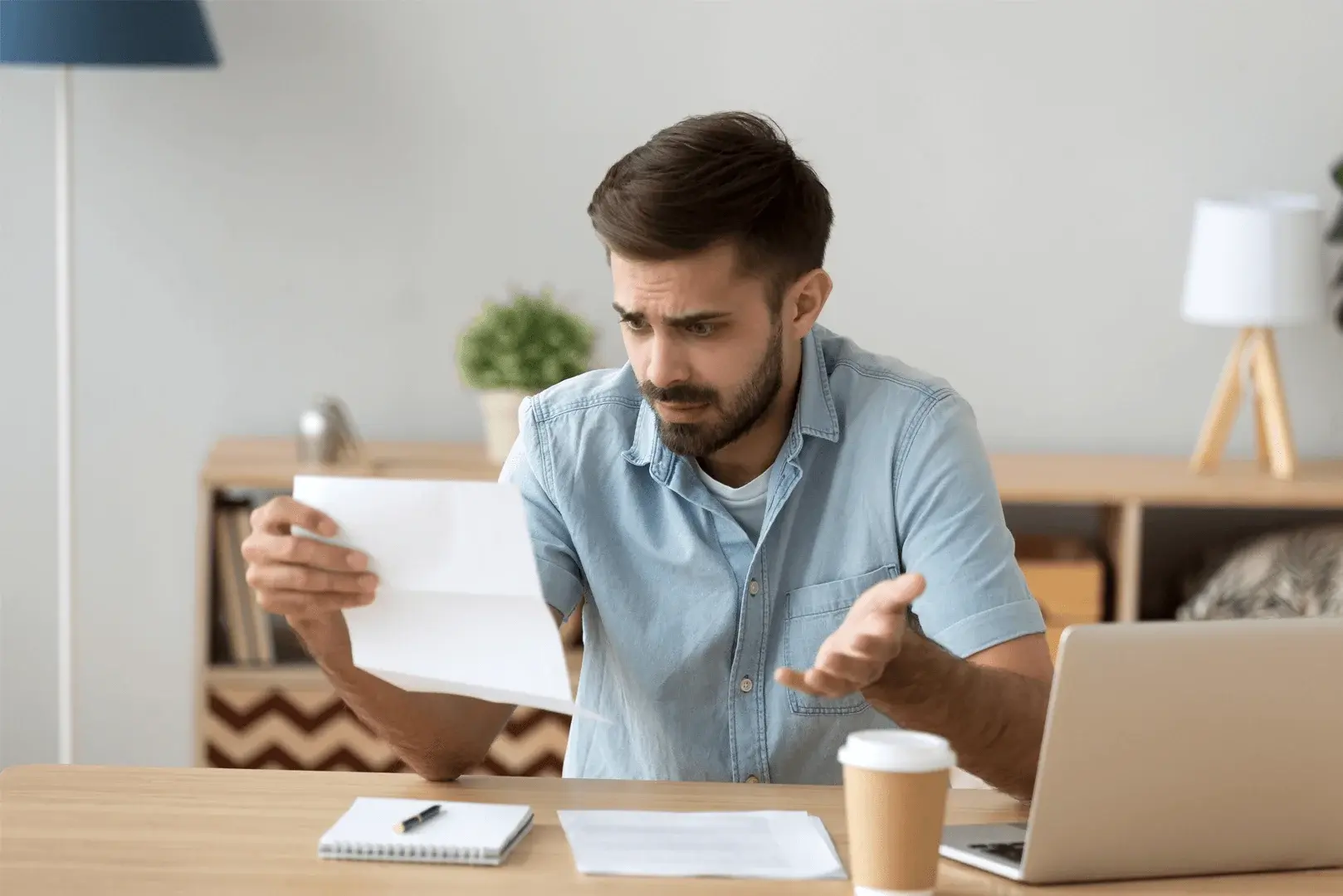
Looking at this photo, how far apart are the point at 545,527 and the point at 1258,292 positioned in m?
1.66

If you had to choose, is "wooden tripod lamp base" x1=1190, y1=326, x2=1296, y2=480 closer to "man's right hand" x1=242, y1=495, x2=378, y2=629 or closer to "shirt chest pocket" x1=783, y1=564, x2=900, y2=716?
"shirt chest pocket" x1=783, y1=564, x2=900, y2=716

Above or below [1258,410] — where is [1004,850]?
below

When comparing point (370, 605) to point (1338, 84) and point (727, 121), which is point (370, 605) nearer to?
point (727, 121)

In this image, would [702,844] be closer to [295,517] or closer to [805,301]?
[295,517]

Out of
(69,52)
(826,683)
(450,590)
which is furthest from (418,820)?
(69,52)

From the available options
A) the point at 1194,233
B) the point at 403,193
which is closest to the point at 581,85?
the point at 403,193

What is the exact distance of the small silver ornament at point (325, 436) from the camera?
2828 millimetres

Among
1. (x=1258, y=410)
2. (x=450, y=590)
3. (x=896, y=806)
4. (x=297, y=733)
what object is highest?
(x=1258, y=410)

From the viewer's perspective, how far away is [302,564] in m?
1.30

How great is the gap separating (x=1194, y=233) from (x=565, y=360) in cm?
118

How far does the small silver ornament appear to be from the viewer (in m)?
2.83

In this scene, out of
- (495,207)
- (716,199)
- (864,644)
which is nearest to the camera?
(864,644)

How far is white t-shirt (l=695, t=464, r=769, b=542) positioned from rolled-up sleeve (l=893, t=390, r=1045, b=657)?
0.47ft

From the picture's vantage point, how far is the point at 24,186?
3.02 metres
